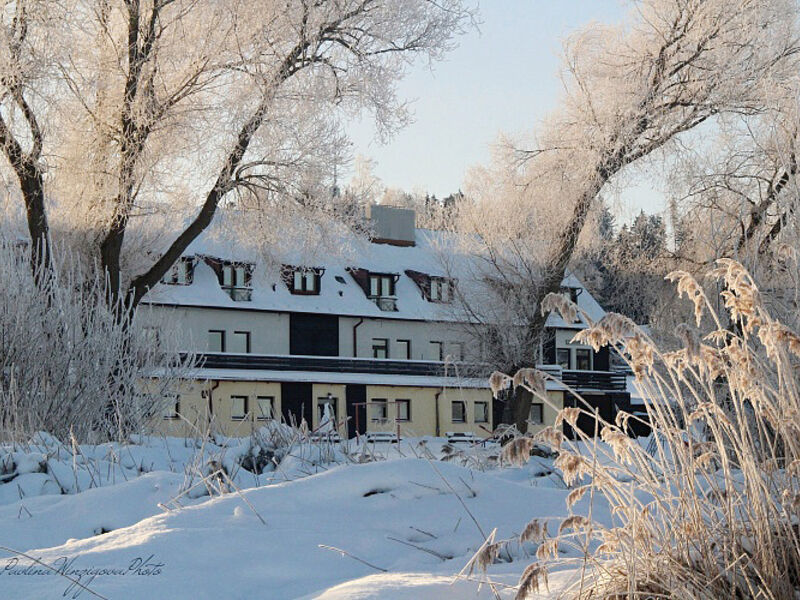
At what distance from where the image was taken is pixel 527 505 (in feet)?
16.8

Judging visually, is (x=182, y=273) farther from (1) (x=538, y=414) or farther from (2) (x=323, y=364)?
(1) (x=538, y=414)

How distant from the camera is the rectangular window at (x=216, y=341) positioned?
38906mm

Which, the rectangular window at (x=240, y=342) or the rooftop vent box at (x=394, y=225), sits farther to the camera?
the rooftop vent box at (x=394, y=225)

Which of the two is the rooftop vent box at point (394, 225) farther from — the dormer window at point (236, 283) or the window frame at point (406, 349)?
the dormer window at point (236, 283)

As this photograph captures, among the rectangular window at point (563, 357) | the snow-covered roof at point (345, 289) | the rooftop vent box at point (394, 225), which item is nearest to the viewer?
the snow-covered roof at point (345, 289)

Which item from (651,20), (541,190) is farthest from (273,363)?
(651,20)

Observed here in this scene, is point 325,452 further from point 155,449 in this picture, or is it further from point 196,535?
point 196,535

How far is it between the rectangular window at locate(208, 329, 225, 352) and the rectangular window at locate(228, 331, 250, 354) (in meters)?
0.34

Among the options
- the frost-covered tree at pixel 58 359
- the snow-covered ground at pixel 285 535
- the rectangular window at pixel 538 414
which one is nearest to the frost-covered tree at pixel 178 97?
the frost-covered tree at pixel 58 359

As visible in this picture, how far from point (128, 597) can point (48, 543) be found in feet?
6.43

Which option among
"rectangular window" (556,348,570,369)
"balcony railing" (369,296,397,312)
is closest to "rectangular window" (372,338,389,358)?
"balcony railing" (369,296,397,312)

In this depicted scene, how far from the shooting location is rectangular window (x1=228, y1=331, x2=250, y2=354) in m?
39.2

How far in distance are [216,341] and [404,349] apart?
27.2 ft

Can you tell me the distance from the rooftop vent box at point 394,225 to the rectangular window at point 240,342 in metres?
8.36
